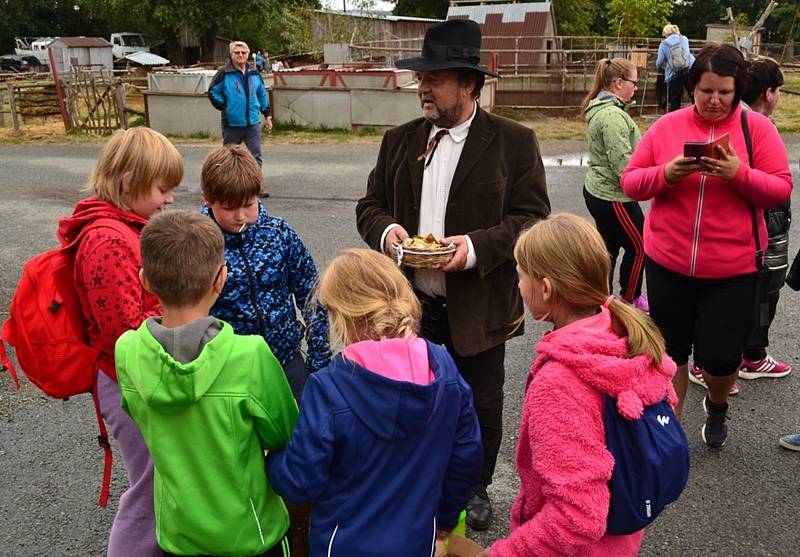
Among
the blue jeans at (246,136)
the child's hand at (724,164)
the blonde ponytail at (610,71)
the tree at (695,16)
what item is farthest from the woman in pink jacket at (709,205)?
the tree at (695,16)

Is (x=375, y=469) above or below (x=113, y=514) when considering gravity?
above

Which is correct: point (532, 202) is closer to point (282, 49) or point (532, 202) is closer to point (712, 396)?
point (712, 396)

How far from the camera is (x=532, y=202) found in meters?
3.11

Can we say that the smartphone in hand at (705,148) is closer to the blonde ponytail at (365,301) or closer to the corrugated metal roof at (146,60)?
the blonde ponytail at (365,301)

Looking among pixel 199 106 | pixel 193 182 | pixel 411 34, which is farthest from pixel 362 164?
pixel 411 34

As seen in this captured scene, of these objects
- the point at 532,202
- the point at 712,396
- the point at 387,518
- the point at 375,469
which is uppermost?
the point at 532,202

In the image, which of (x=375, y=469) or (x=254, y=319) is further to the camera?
(x=254, y=319)

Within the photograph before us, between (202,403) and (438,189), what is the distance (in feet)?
4.81

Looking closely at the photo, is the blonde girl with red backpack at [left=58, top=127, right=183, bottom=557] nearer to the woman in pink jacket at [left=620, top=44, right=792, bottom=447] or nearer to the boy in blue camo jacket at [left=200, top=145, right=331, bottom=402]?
the boy in blue camo jacket at [left=200, top=145, right=331, bottom=402]

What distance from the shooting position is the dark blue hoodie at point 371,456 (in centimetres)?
195

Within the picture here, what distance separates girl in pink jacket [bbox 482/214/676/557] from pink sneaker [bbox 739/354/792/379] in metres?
2.96

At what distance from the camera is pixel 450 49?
2.98 metres

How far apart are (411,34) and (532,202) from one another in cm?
3927

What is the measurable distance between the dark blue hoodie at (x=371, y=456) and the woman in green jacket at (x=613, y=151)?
144 inches
